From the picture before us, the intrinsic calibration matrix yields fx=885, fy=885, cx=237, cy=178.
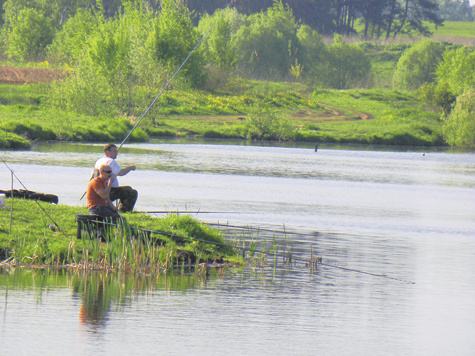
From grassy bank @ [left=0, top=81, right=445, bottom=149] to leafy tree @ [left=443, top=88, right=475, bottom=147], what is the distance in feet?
4.88

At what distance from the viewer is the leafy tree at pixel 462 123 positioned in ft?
257

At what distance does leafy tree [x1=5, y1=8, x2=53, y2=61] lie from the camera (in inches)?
3381

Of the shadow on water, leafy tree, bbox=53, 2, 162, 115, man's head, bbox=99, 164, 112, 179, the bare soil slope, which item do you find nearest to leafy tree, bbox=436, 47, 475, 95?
leafy tree, bbox=53, 2, 162, 115

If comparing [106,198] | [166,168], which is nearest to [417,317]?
[106,198]

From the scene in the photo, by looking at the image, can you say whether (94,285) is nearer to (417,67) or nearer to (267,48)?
(267,48)

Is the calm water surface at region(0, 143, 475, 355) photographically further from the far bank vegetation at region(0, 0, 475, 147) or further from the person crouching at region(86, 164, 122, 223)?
the far bank vegetation at region(0, 0, 475, 147)

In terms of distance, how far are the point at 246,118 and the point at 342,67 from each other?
37863mm

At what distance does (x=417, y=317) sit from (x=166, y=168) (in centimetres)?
2797

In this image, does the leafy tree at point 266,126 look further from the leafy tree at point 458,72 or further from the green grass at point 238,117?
the leafy tree at point 458,72

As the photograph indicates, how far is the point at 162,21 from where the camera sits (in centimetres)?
8100

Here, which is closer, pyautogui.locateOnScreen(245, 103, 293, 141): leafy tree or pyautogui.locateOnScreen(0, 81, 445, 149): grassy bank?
pyautogui.locateOnScreen(0, 81, 445, 149): grassy bank

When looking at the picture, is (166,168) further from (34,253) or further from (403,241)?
(34,253)

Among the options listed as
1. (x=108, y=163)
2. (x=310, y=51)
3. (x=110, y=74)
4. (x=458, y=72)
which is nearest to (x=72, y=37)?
(x=110, y=74)

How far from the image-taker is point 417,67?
357ft
